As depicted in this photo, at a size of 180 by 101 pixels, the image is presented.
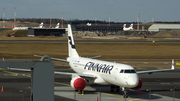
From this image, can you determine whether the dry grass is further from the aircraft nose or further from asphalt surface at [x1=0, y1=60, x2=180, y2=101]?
the aircraft nose

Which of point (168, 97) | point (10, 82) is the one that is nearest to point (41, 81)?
point (168, 97)

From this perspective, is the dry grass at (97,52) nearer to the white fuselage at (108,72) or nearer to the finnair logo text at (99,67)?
the white fuselage at (108,72)

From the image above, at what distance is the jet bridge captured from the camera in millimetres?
15672

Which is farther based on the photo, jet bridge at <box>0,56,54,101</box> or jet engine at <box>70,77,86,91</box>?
jet engine at <box>70,77,86,91</box>

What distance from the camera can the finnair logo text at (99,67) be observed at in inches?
1482

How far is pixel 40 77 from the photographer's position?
51.6 feet

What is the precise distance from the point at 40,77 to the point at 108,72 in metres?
22.1

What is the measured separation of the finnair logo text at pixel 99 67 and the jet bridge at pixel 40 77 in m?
21.6

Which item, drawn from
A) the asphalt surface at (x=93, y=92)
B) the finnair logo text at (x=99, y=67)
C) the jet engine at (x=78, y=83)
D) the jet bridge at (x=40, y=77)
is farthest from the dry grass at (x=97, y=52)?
the jet bridge at (x=40, y=77)

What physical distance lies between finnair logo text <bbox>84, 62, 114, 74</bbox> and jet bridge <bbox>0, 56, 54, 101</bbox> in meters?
21.6

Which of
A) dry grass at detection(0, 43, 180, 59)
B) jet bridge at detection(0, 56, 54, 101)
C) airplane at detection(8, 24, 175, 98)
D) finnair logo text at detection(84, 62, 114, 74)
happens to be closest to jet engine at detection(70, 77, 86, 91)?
airplane at detection(8, 24, 175, 98)

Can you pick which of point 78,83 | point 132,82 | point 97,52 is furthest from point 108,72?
point 97,52

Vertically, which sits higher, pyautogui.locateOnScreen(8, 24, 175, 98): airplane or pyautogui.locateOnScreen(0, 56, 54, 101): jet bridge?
pyautogui.locateOnScreen(0, 56, 54, 101): jet bridge

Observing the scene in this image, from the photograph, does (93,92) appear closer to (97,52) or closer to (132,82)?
(132,82)
